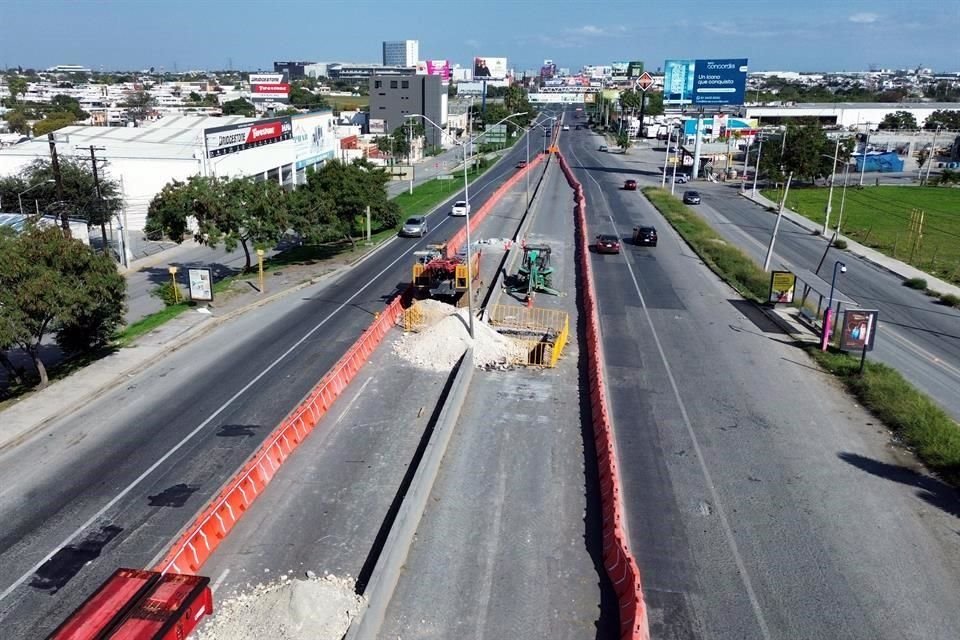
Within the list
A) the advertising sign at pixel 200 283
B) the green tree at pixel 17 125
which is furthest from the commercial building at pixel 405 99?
the advertising sign at pixel 200 283

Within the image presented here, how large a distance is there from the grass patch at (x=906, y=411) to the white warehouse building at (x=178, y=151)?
140 ft

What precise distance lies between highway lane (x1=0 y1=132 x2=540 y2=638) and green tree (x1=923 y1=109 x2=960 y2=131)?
449 feet

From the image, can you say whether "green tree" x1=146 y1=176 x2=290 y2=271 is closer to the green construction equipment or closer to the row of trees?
the row of trees

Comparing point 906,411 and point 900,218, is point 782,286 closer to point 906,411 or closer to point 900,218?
point 906,411

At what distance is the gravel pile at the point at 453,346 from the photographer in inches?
1070

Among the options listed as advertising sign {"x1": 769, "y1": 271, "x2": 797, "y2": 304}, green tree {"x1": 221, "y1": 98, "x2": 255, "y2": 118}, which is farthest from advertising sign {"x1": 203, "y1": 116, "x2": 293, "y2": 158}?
green tree {"x1": 221, "y1": 98, "x2": 255, "y2": 118}

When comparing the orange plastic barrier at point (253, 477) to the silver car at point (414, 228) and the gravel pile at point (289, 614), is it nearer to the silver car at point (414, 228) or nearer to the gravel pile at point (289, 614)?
the gravel pile at point (289, 614)

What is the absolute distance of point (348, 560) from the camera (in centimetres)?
1538

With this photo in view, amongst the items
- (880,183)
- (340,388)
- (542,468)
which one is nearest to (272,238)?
(340,388)

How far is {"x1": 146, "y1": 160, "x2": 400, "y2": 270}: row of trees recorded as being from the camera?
3750 cm

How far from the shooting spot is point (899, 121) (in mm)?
138500

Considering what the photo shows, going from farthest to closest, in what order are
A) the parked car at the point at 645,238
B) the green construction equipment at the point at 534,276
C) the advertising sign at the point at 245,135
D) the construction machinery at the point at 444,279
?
the advertising sign at the point at 245,135 → the parked car at the point at 645,238 → the green construction equipment at the point at 534,276 → the construction machinery at the point at 444,279

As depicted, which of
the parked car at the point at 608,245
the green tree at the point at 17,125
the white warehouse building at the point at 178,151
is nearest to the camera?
the parked car at the point at 608,245

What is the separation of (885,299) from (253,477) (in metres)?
33.9
